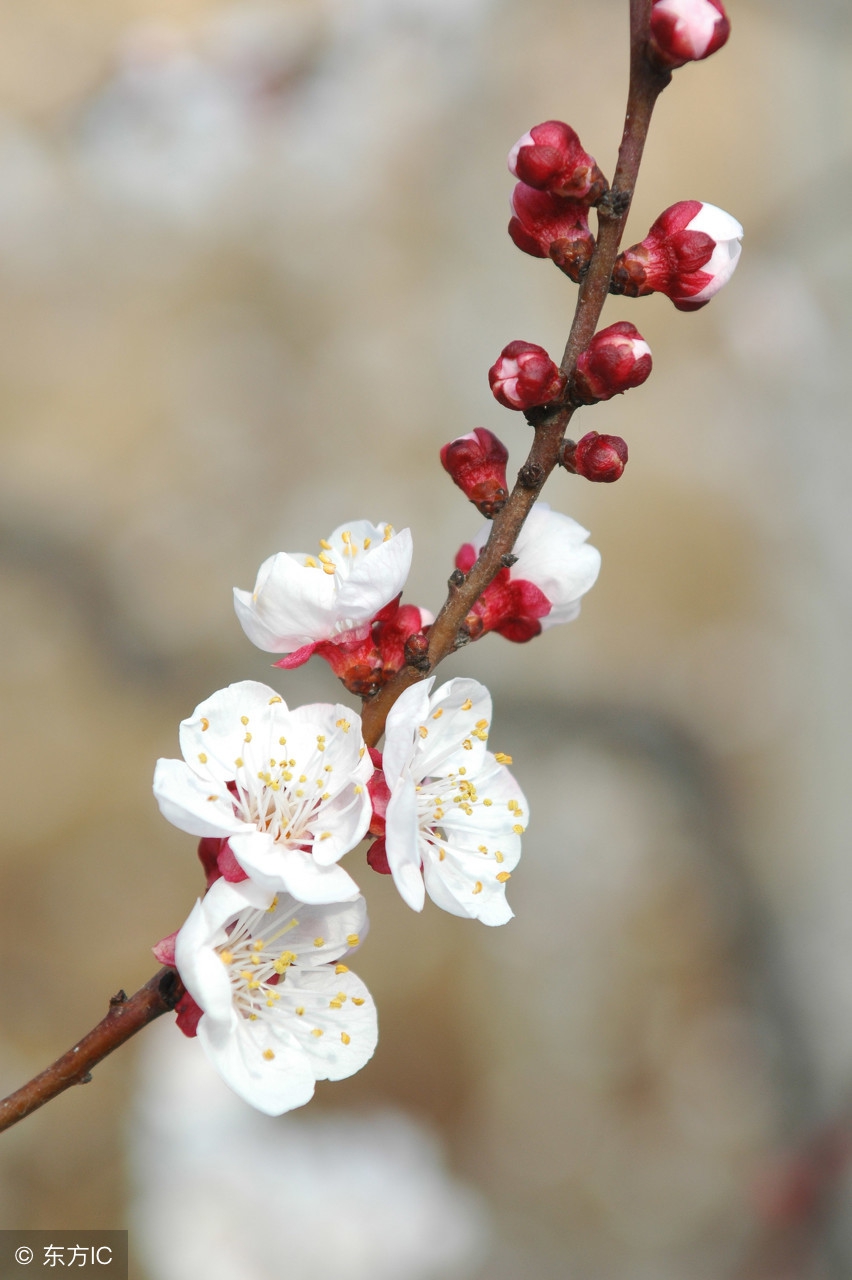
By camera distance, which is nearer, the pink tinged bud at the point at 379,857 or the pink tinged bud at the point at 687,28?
the pink tinged bud at the point at 687,28

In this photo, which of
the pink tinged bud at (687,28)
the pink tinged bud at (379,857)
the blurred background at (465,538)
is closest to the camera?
the pink tinged bud at (687,28)

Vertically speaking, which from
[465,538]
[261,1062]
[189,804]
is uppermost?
[465,538]

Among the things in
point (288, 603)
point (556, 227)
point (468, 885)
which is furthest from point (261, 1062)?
point (556, 227)

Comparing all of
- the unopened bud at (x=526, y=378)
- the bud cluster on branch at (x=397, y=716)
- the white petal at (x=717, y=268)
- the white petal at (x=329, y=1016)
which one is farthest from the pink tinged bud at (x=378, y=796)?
the white petal at (x=717, y=268)

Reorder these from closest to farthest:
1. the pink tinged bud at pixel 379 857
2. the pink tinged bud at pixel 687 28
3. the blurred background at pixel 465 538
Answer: the pink tinged bud at pixel 687 28 → the pink tinged bud at pixel 379 857 → the blurred background at pixel 465 538

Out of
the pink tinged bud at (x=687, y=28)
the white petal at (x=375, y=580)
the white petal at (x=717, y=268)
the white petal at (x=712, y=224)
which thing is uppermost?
the pink tinged bud at (x=687, y=28)

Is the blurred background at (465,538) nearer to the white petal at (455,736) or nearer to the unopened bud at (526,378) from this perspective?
the white petal at (455,736)

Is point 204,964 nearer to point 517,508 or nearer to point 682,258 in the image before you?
point 517,508
